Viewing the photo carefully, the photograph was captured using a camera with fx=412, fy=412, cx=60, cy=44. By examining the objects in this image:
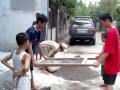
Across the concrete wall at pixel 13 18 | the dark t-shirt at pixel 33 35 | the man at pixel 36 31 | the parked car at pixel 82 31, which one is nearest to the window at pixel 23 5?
the concrete wall at pixel 13 18

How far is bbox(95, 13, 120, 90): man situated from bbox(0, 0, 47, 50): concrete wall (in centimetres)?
1057

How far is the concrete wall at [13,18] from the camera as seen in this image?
1759 centimetres

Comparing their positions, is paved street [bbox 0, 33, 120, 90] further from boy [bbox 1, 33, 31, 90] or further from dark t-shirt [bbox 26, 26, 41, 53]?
boy [bbox 1, 33, 31, 90]

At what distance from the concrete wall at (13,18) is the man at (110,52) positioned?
10.6 meters

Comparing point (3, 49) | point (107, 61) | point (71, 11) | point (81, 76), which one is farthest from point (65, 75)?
point (71, 11)

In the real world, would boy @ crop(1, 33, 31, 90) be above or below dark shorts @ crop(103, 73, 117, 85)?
above

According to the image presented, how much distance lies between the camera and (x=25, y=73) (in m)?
5.84

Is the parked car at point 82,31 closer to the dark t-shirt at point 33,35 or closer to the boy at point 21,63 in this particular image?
the dark t-shirt at point 33,35

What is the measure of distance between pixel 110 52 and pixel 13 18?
36.4ft

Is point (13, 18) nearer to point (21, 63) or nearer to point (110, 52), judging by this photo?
point (110, 52)

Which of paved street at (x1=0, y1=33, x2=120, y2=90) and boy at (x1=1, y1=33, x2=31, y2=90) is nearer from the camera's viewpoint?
boy at (x1=1, y1=33, x2=31, y2=90)

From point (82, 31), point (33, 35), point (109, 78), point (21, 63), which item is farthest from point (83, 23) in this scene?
point (21, 63)

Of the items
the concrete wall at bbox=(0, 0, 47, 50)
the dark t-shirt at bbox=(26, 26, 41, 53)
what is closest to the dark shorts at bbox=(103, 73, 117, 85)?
the dark t-shirt at bbox=(26, 26, 41, 53)

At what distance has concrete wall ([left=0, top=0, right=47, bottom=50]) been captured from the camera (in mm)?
17594
